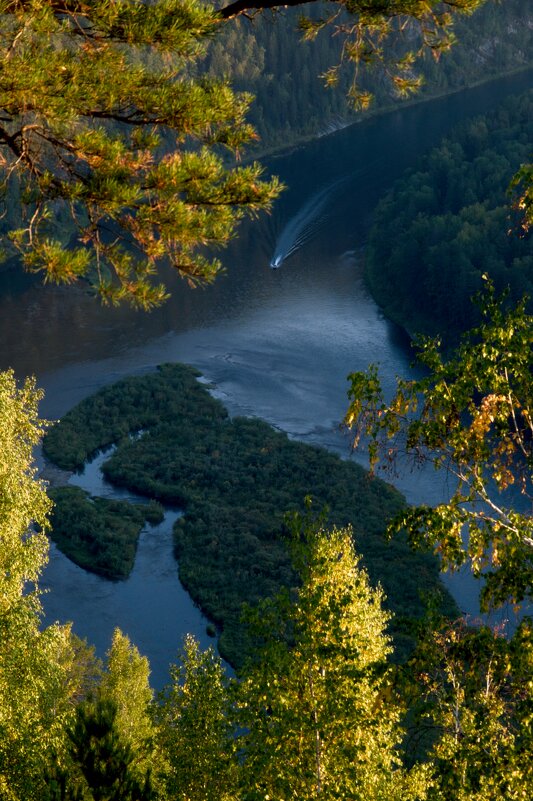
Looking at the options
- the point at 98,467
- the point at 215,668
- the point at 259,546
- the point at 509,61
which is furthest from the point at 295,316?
the point at 509,61

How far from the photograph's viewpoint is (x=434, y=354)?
8953 millimetres

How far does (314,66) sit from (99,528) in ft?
296

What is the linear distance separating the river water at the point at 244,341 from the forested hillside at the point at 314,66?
24.4m

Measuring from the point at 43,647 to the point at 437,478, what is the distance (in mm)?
29559

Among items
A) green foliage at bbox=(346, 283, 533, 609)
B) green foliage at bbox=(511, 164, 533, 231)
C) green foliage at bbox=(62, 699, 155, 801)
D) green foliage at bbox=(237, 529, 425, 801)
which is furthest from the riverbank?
green foliage at bbox=(346, 283, 533, 609)

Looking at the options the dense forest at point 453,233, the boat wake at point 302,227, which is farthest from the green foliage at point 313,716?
the boat wake at point 302,227

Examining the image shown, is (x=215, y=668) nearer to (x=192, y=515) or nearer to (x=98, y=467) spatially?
(x=192, y=515)

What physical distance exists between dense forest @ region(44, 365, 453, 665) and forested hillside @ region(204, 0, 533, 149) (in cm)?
5636

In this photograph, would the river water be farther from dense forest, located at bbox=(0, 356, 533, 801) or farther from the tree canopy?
the tree canopy

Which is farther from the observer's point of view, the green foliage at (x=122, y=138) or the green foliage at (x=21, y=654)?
the green foliage at (x=21, y=654)

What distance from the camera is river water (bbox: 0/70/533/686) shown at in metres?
37.0

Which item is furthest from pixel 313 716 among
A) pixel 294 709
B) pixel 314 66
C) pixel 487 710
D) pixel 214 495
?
pixel 314 66

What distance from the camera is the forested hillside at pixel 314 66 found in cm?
11012

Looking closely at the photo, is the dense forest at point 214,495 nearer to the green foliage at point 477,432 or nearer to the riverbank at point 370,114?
the green foliage at point 477,432
